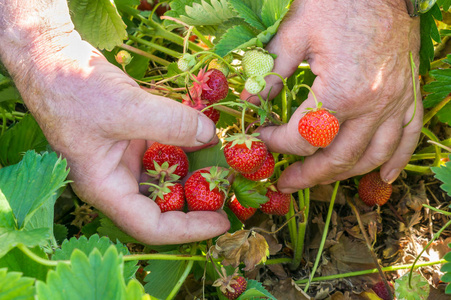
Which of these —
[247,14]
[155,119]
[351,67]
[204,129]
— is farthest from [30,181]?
[351,67]

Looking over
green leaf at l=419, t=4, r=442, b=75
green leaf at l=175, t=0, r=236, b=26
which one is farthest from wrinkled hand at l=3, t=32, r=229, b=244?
green leaf at l=419, t=4, r=442, b=75

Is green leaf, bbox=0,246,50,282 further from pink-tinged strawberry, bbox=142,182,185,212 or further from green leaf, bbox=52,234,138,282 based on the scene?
pink-tinged strawberry, bbox=142,182,185,212

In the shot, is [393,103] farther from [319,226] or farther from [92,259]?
[92,259]

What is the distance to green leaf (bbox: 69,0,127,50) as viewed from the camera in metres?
1.28

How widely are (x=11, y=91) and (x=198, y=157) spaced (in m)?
0.66

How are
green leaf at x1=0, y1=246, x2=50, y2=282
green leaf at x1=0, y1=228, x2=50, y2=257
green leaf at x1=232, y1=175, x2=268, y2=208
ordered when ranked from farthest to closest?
green leaf at x1=232, y1=175, x2=268, y2=208
green leaf at x1=0, y1=246, x2=50, y2=282
green leaf at x1=0, y1=228, x2=50, y2=257

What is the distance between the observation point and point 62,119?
106 centimetres

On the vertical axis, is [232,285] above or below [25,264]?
below

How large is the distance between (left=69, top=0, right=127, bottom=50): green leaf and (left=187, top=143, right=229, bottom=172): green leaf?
1.37 ft

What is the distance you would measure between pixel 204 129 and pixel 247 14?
0.31 meters

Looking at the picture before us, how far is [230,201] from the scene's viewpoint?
132 cm

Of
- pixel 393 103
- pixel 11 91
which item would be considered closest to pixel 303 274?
pixel 393 103

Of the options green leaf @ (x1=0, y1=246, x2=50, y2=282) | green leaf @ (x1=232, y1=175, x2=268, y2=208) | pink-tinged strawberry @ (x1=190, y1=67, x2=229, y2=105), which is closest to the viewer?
green leaf @ (x1=0, y1=246, x2=50, y2=282)

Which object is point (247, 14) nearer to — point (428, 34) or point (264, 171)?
point (264, 171)
